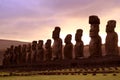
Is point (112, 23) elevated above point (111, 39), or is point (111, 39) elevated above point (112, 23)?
point (112, 23)

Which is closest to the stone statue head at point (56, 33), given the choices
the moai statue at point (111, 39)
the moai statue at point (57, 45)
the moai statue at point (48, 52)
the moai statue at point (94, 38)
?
the moai statue at point (57, 45)

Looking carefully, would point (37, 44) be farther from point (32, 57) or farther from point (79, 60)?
point (79, 60)

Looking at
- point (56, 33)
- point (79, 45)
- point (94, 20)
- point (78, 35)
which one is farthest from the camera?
point (56, 33)

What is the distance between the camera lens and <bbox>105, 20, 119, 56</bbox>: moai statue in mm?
36688

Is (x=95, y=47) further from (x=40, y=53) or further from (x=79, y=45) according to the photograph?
(x=40, y=53)

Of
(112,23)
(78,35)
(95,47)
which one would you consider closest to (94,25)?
(95,47)

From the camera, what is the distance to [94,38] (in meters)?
39.7

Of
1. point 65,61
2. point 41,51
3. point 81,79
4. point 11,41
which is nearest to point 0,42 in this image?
point 11,41

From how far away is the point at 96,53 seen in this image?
38.8 meters

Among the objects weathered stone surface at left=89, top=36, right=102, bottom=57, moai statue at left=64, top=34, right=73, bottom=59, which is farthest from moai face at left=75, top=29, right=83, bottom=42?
weathered stone surface at left=89, top=36, right=102, bottom=57

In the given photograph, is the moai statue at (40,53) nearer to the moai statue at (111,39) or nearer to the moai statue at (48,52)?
the moai statue at (48,52)

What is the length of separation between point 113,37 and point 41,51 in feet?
56.9

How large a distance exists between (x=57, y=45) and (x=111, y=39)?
10938mm

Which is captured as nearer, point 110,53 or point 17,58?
point 110,53
